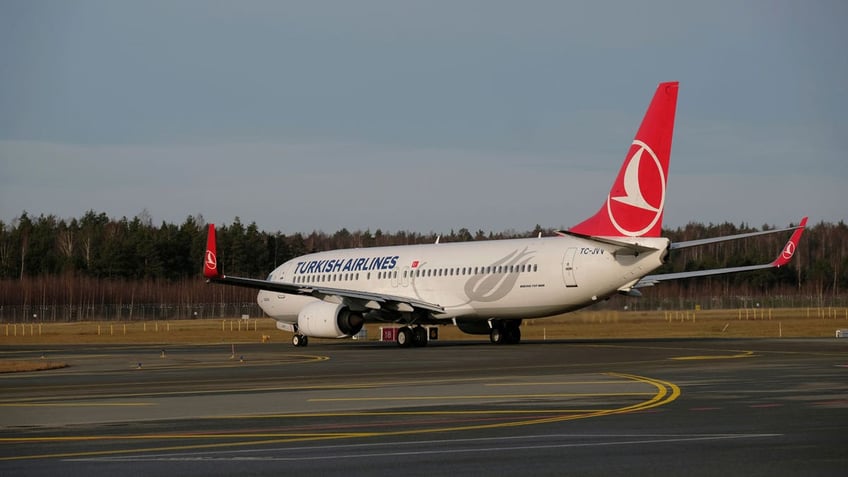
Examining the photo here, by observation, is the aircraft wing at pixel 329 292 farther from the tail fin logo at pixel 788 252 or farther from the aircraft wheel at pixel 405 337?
the tail fin logo at pixel 788 252

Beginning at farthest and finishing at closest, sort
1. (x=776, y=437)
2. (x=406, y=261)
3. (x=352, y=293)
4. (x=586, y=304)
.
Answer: (x=406, y=261), (x=352, y=293), (x=586, y=304), (x=776, y=437)

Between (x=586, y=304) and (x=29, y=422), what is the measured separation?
81.7 ft

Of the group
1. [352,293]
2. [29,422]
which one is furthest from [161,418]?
[352,293]

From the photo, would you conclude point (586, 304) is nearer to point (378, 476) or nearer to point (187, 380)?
point (187, 380)

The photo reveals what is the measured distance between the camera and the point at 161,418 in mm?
17359

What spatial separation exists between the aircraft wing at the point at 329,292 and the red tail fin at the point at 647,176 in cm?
885

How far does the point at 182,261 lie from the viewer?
136 metres

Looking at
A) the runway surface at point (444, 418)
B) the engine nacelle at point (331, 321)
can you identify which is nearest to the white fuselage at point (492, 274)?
the engine nacelle at point (331, 321)

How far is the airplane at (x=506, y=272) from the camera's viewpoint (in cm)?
3628

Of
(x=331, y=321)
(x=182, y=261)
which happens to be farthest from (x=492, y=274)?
(x=182, y=261)

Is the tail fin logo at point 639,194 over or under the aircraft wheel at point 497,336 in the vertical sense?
over

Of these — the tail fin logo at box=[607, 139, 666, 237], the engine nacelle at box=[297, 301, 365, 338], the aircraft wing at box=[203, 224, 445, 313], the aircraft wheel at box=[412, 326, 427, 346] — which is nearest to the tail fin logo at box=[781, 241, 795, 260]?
the tail fin logo at box=[607, 139, 666, 237]

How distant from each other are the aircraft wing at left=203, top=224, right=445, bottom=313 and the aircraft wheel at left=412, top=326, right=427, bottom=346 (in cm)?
105

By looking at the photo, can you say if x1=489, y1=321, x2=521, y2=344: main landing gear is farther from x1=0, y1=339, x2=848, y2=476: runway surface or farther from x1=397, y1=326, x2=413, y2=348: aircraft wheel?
x1=0, y1=339, x2=848, y2=476: runway surface
